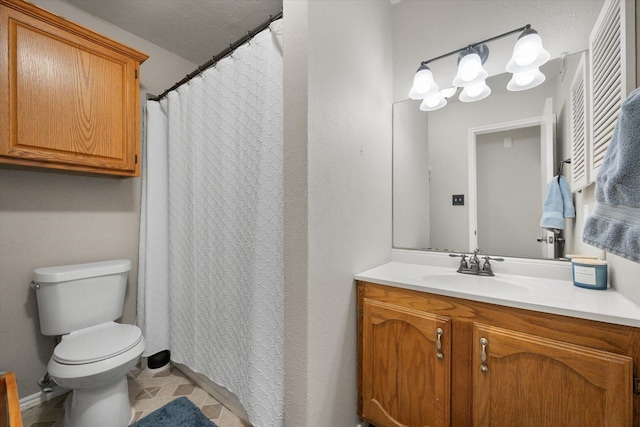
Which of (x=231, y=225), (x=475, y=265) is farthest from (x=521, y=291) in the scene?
(x=231, y=225)

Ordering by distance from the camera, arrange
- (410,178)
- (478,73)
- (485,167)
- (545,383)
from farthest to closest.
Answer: (410,178), (485,167), (478,73), (545,383)

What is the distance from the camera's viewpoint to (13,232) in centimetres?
154

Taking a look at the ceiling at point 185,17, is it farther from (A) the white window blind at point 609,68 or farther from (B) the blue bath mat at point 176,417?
(B) the blue bath mat at point 176,417

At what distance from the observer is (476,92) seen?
1.44 m

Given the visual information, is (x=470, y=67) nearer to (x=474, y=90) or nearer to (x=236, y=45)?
(x=474, y=90)

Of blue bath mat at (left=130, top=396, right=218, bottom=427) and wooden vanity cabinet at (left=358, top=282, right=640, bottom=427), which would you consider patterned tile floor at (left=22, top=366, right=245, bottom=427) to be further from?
wooden vanity cabinet at (left=358, top=282, right=640, bottom=427)

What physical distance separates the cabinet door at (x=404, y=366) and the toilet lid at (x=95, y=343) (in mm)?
1260

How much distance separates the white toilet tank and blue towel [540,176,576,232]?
A: 98.6 inches

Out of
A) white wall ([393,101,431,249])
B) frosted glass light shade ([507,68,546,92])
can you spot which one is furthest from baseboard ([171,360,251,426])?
frosted glass light shade ([507,68,546,92])

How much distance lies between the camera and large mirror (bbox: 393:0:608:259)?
132cm

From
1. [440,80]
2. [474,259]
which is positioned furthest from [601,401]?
[440,80]

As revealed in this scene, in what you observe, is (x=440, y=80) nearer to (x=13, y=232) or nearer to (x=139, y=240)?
(x=139, y=240)

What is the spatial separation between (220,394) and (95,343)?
2.46ft

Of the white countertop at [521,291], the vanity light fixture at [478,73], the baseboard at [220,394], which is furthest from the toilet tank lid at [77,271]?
the vanity light fixture at [478,73]
